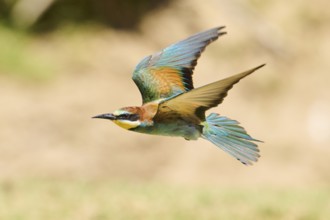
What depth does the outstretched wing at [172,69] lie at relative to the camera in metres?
2.40

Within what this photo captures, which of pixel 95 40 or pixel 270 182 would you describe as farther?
pixel 95 40

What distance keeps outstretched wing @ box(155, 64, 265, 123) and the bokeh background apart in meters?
6.27

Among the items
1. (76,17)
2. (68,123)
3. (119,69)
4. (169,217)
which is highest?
(76,17)

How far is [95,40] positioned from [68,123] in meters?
1.57

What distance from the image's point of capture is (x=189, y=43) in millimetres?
2525

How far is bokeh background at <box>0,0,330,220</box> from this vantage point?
9844 mm

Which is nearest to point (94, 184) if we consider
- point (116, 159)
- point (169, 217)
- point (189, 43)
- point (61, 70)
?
point (169, 217)

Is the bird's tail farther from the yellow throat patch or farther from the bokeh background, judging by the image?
the bokeh background

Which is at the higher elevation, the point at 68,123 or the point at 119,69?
the point at 119,69

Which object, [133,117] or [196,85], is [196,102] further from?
[196,85]

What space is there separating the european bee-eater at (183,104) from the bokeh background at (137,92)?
19.1ft

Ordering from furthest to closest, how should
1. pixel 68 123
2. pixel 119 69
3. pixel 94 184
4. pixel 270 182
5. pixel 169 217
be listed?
pixel 119 69 < pixel 68 123 < pixel 270 182 < pixel 94 184 < pixel 169 217

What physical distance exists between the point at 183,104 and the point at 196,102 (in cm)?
4

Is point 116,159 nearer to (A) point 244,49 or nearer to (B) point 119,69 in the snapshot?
(B) point 119,69
